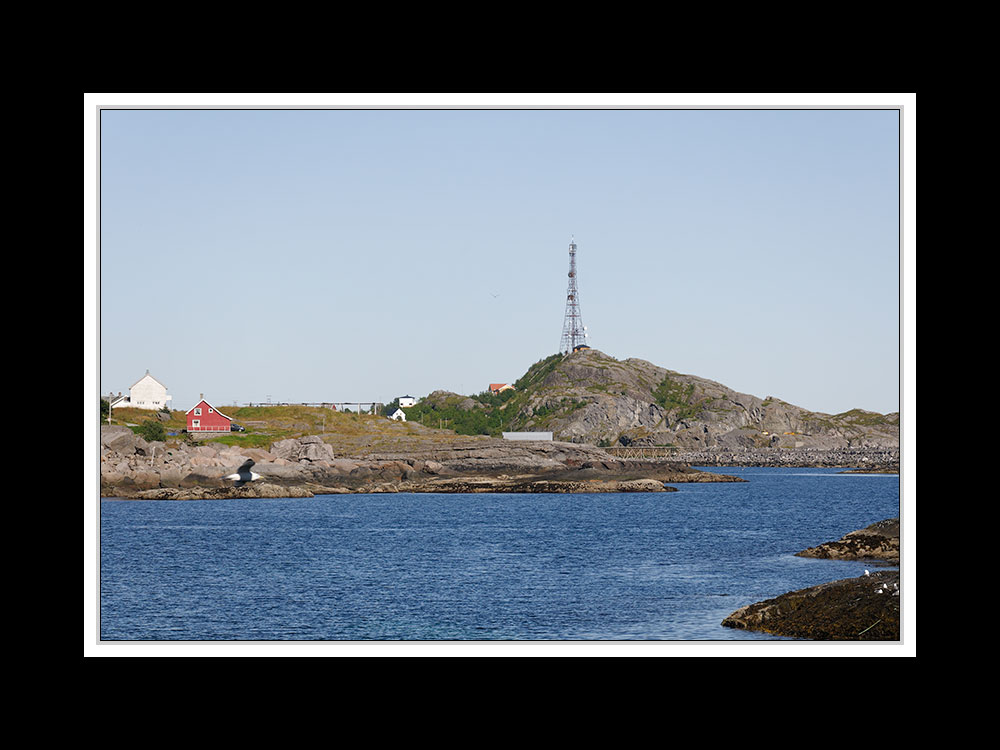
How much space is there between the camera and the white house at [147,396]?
283 feet

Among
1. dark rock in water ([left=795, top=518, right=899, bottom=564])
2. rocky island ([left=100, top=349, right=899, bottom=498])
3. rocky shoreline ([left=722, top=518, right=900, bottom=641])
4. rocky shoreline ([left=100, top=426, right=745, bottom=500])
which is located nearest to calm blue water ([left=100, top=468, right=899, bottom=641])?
rocky shoreline ([left=722, top=518, right=900, bottom=641])

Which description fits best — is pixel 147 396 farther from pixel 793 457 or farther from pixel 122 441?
pixel 793 457

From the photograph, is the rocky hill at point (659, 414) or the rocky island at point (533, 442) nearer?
the rocky island at point (533, 442)

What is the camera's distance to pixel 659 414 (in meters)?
156

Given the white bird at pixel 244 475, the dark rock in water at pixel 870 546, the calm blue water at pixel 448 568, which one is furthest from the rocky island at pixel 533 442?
the dark rock in water at pixel 870 546

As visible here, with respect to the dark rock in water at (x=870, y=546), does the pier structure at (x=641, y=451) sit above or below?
below

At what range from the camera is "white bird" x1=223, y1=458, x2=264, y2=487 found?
260 feet

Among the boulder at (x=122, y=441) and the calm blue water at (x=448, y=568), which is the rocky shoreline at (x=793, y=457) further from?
the boulder at (x=122, y=441)

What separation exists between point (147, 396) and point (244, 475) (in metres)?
14.1

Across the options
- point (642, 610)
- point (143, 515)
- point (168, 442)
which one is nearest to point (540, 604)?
point (642, 610)

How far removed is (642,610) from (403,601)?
6.91 meters

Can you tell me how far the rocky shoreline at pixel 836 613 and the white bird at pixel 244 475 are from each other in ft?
205
